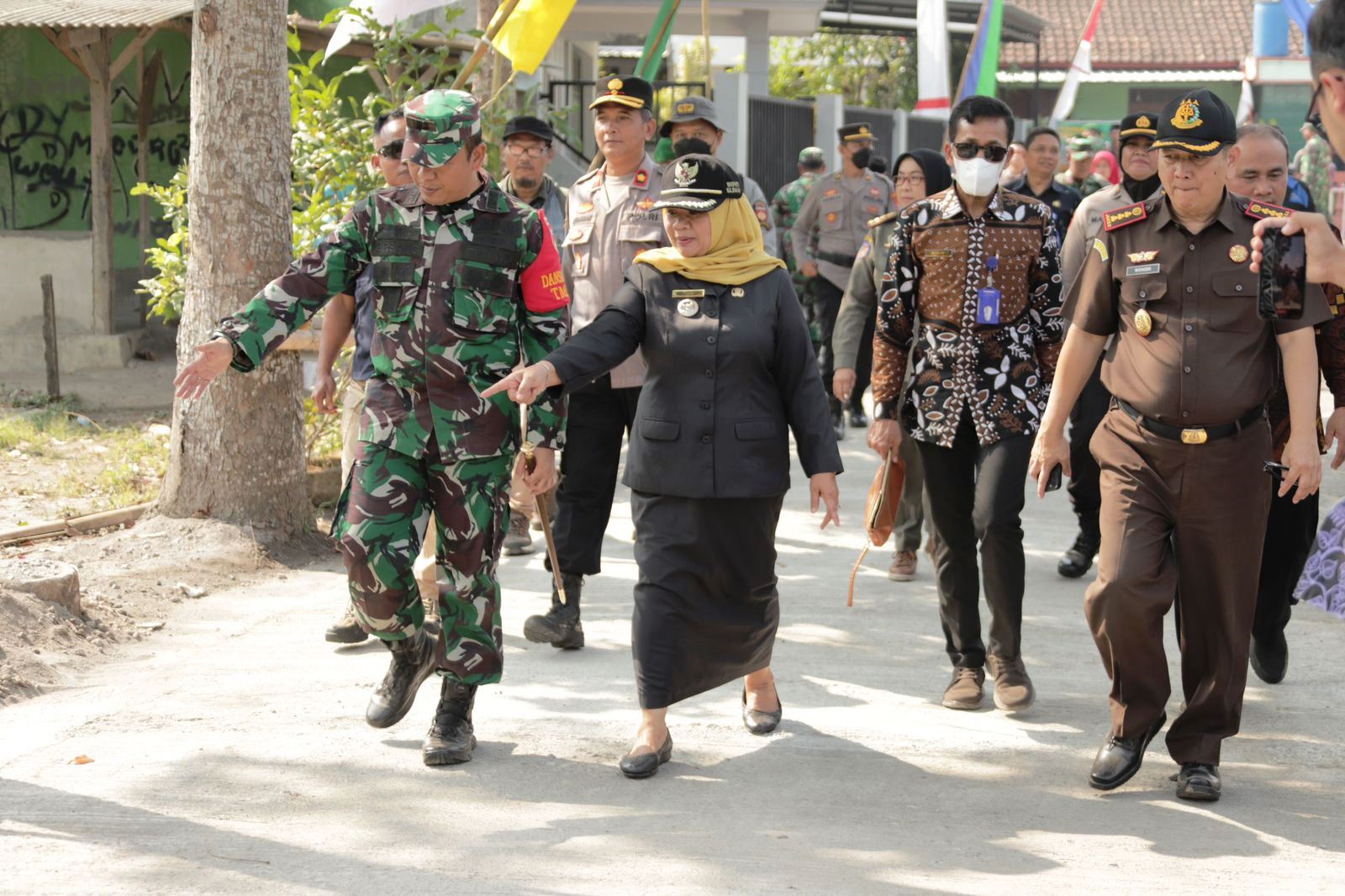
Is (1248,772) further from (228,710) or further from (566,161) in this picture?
(566,161)

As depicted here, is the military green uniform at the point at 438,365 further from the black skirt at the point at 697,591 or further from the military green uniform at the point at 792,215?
the military green uniform at the point at 792,215

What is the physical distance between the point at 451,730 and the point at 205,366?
4.44ft

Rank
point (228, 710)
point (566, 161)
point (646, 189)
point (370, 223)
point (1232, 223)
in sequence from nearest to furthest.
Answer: point (1232, 223) → point (370, 223) → point (228, 710) → point (646, 189) → point (566, 161)

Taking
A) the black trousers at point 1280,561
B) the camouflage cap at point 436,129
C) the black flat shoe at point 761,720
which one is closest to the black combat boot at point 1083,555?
the black trousers at point 1280,561

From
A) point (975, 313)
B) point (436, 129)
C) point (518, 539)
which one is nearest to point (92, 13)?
point (518, 539)

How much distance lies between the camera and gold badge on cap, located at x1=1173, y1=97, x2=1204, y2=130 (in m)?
4.64

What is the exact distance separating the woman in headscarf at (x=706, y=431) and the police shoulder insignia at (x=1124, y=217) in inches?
39.3

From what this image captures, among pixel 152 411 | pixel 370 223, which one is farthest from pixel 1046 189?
pixel 152 411

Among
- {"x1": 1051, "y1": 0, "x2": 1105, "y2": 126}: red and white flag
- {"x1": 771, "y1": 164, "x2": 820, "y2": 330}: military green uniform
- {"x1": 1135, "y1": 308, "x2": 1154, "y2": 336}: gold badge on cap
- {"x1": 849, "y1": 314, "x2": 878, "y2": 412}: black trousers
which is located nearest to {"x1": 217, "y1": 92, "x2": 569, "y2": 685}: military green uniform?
{"x1": 1135, "y1": 308, "x2": 1154, "y2": 336}: gold badge on cap

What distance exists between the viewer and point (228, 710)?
552cm

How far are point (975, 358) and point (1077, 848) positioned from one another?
1904 mm

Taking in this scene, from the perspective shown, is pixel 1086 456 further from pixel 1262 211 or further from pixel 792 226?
pixel 792 226

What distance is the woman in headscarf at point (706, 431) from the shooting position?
16.5ft

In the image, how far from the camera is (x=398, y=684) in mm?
5223
